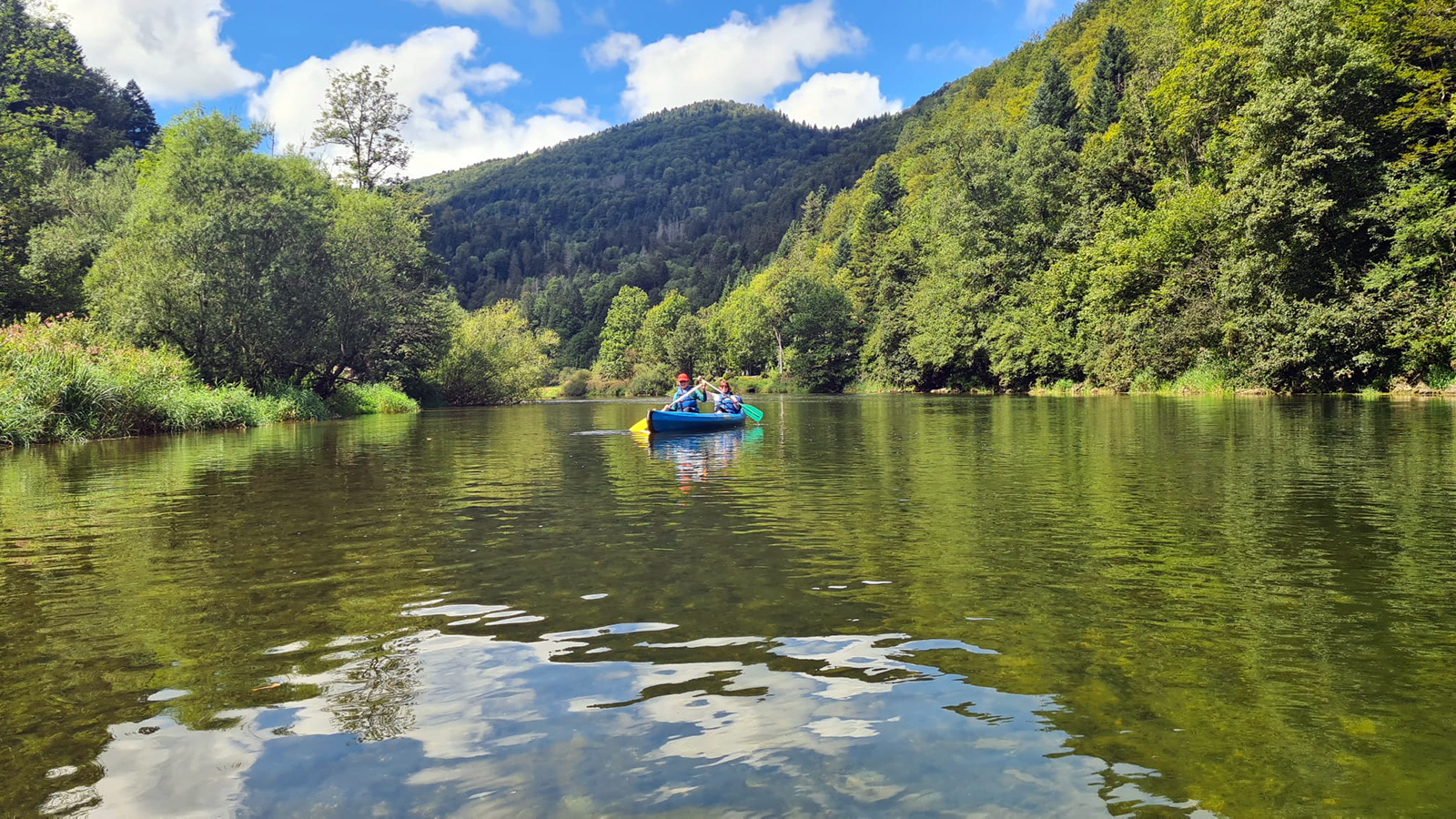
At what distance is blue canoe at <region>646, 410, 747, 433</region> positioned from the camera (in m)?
21.3

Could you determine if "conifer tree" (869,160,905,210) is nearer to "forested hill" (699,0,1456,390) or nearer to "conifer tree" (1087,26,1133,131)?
"forested hill" (699,0,1456,390)

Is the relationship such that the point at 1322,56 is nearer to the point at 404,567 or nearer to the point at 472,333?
the point at 404,567

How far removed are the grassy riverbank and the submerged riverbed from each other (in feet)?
43.9

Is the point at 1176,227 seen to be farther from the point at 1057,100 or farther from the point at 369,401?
the point at 369,401

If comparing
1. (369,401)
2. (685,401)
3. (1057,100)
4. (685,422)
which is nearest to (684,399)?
(685,401)

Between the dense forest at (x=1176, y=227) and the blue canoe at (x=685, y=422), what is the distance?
21.1m

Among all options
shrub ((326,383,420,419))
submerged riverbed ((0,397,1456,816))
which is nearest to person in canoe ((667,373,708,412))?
submerged riverbed ((0,397,1456,816))

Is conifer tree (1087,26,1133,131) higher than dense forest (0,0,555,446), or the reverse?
conifer tree (1087,26,1133,131)

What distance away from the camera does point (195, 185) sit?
3366 cm

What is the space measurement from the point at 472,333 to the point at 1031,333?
34.9 m

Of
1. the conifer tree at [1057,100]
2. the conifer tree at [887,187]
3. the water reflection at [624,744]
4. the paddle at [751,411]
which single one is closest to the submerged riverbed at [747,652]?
the water reflection at [624,744]

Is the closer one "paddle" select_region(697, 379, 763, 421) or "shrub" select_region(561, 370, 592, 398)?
"paddle" select_region(697, 379, 763, 421)

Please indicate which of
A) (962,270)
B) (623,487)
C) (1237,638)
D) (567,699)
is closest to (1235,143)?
(962,270)

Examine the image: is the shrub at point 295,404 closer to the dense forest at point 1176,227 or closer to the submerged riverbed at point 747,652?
the submerged riverbed at point 747,652
